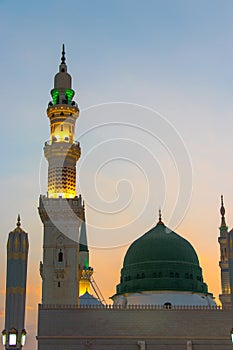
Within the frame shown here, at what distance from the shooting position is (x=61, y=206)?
46.1m

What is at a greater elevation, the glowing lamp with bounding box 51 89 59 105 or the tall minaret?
the glowing lamp with bounding box 51 89 59 105

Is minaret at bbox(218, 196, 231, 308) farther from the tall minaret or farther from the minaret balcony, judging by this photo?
the minaret balcony

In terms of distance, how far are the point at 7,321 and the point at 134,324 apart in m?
12.3

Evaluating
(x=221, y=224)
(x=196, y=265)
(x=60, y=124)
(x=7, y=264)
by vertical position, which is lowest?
(x=7, y=264)

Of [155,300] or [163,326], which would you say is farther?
[155,300]

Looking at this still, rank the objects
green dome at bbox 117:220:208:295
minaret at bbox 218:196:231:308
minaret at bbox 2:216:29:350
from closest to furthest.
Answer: minaret at bbox 2:216:29:350 < green dome at bbox 117:220:208:295 < minaret at bbox 218:196:231:308

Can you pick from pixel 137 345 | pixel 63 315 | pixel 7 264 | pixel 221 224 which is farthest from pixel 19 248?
pixel 221 224

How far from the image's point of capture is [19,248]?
110ft

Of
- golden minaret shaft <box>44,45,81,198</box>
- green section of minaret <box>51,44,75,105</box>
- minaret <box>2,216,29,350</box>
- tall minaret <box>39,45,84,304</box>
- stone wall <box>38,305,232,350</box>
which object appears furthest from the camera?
green section of minaret <box>51,44,75,105</box>

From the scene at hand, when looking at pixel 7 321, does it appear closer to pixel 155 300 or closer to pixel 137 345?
pixel 137 345

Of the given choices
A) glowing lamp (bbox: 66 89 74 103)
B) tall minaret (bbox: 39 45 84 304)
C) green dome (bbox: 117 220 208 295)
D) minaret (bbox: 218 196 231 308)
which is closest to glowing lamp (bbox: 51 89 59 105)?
tall minaret (bbox: 39 45 84 304)

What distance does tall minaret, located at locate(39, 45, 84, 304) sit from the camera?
44.6 metres

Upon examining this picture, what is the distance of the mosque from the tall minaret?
0.24 ft

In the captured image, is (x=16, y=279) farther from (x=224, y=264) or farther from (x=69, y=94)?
(x=224, y=264)
